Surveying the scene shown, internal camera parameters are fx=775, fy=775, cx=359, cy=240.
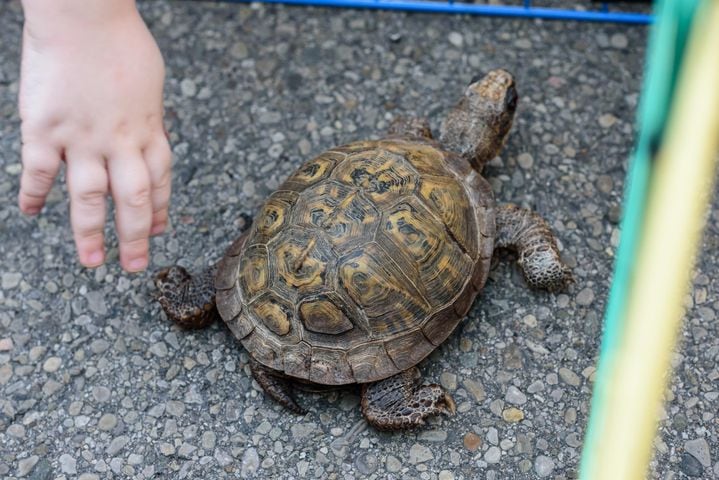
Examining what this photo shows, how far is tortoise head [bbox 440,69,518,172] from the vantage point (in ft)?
8.94

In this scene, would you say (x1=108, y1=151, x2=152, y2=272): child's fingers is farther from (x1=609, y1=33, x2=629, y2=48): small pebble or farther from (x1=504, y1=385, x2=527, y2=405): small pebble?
(x1=609, y1=33, x2=629, y2=48): small pebble

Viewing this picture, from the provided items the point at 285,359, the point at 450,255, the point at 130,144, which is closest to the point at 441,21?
the point at 450,255

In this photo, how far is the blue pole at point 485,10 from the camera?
10.5 feet

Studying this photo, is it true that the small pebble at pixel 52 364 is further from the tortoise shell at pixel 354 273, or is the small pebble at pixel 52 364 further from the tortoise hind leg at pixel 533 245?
the tortoise hind leg at pixel 533 245

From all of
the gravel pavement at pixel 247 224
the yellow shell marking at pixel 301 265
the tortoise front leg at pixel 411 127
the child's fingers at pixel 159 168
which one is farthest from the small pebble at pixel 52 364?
the tortoise front leg at pixel 411 127

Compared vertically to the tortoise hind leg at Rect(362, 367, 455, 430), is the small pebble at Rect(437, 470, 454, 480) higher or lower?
lower

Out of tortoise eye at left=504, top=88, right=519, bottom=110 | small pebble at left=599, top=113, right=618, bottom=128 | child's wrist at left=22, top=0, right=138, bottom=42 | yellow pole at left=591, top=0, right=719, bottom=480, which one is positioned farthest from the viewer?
small pebble at left=599, top=113, right=618, bottom=128

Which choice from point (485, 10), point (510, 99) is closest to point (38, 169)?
point (510, 99)

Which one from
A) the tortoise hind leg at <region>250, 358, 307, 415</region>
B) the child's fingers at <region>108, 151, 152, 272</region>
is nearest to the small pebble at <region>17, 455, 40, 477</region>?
the tortoise hind leg at <region>250, 358, 307, 415</region>

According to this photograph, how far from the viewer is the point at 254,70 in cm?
321

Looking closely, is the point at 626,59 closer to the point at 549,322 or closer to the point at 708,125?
the point at 549,322

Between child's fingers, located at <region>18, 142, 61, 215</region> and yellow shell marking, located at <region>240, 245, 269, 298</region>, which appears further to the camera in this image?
yellow shell marking, located at <region>240, 245, 269, 298</region>

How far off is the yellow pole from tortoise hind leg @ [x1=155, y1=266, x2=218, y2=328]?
1.45 meters

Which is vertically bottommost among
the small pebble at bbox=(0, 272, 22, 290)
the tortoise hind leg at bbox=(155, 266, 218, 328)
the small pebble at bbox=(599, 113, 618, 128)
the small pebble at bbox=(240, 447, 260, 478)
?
the small pebble at bbox=(240, 447, 260, 478)
